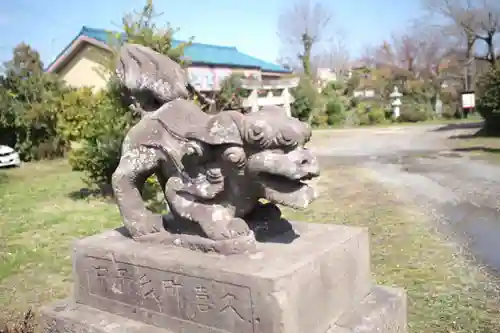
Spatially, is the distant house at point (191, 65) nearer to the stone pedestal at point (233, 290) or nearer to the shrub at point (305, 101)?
the shrub at point (305, 101)

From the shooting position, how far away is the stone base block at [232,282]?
185cm

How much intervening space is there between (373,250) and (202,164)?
2741 mm

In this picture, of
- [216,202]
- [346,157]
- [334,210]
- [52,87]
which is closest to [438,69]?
[346,157]

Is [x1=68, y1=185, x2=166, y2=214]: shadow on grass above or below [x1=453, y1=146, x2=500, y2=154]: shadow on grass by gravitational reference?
above

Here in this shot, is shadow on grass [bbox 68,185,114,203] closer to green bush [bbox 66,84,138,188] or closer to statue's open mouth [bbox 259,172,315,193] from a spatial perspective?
green bush [bbox 66,84,138,188]

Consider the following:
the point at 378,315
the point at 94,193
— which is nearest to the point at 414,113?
the point at 94,193

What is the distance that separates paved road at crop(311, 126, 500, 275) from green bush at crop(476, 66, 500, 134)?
1359mm

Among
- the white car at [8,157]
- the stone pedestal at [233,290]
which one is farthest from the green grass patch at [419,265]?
the white car at [8,157]

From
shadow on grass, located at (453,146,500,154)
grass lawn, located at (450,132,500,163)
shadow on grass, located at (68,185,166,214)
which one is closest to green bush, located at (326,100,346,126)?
grass lawn, located at (450,132,500,163)

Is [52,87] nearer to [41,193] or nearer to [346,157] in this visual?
[41,193]

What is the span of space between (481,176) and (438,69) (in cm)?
2453

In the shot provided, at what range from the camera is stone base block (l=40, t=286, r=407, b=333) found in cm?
214

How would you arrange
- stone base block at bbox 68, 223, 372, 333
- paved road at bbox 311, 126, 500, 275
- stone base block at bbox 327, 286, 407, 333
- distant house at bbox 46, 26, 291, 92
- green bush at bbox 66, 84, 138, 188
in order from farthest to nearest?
1. distant house at bbox 46, 26, 291, 92
2. green bush at bbox 66, 84, 138, 188
3. paved road at bbox 311, 126, 500, 275
4. stone base block at bbox 327, 286, 407, 333
5. stone base block at bbox 68, 223, 372, 333

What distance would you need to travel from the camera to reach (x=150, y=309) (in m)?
2.21
